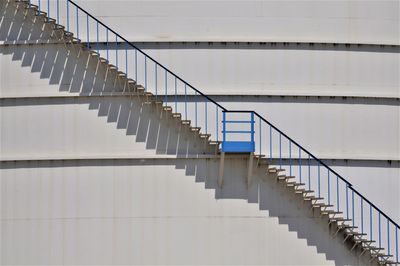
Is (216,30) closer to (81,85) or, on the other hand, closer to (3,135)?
(81,85)

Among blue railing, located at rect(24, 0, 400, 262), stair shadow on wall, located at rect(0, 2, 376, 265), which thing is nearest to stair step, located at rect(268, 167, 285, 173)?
stair shadow on wall, located at rect(0, 2, 376, 265)

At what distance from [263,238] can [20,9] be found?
6026 mm

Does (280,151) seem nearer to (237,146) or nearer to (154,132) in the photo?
(237,146)

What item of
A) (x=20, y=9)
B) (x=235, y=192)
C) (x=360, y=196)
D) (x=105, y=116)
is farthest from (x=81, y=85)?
(x=360, y=196)

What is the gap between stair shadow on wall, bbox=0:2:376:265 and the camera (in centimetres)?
1800

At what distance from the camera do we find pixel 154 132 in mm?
18266

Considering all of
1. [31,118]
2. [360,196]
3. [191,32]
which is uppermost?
[191,32]

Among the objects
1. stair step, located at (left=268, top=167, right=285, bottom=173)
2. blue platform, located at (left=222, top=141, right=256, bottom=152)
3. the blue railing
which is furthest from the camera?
the blue railing

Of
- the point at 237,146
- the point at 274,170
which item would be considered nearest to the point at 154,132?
the point at 237,146

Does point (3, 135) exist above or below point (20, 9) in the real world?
below

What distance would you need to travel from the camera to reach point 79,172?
18.2 meters

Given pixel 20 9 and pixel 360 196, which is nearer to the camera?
pixel 360 196

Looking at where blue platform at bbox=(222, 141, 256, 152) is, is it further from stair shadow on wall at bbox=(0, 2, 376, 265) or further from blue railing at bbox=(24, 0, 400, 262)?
blue railing at bbox=(24, 0, 400, 262)

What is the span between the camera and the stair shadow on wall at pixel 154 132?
1800 centimetres
